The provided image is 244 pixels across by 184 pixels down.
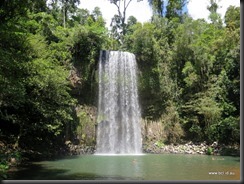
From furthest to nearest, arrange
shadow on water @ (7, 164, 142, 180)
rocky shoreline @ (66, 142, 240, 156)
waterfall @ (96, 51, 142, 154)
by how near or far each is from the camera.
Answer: waterfall @ (96, 51, 142, 154)
rocky shoreline @ (66, 142, 240, 156)
shadow on water @ (7, 164, 142, 180)

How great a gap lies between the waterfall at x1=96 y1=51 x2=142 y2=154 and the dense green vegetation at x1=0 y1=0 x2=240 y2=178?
519mm

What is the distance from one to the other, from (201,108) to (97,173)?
993 centimetres

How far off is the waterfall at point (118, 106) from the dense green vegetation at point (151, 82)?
0.52 metres

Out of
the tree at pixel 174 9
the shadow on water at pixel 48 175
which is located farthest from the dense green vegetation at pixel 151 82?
the tree at pixel 174 9

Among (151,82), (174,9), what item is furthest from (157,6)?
(151,82)

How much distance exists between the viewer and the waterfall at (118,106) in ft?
58.3

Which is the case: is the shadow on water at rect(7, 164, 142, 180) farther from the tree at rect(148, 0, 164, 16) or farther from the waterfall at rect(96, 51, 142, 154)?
the tree at rect(148, 0, 164, 16)

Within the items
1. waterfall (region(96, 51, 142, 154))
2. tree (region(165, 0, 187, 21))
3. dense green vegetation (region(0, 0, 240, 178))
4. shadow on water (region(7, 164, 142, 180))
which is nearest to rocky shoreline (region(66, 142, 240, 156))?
dense green vegetation (region(0, 0, 240, 178))

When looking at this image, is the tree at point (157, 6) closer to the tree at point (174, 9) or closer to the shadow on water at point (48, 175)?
the tree at point (174, 9)

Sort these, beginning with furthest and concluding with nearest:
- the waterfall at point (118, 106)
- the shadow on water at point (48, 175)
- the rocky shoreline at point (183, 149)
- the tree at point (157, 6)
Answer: the tree at point (157, 6)
the waterfall at point (118, 106)
the rocky shoreline at point (183, 149)
the shadow on water at point (48, 175)

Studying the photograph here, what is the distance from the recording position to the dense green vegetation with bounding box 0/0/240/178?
1293cm

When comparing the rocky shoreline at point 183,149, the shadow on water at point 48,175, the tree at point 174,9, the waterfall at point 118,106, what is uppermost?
the tree at point 174,9

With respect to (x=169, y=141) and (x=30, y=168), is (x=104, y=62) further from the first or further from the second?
(x=30, y=168)

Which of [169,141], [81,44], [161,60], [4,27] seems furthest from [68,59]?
[4,27]
